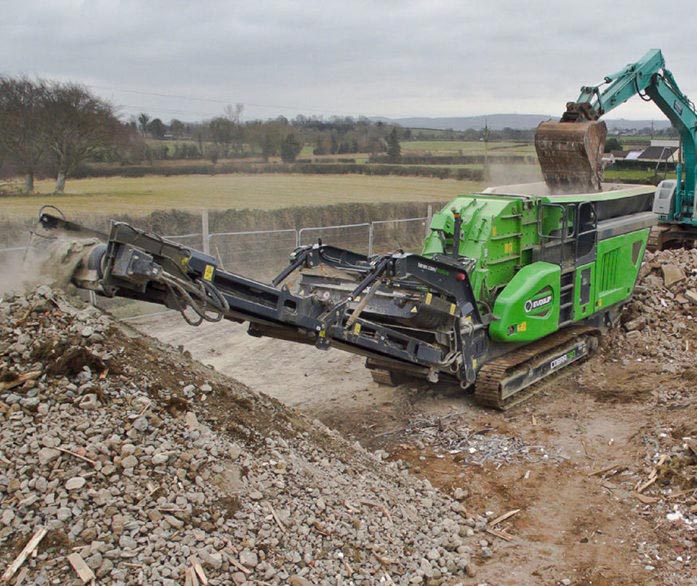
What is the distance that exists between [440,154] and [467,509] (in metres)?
25.8

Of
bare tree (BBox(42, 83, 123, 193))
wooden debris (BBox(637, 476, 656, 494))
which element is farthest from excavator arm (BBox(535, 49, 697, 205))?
bare tree (BBox(42, 83, 123, 193))

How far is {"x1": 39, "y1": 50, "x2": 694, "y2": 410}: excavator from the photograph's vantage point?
613cm

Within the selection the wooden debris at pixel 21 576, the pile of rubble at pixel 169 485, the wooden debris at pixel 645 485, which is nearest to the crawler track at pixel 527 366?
the wooden debris at pixel 645 485

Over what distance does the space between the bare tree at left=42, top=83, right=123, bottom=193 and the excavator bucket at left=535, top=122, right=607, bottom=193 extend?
42.6 feet

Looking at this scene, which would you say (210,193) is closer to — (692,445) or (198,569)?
(692,445)

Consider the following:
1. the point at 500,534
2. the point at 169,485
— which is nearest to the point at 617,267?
the point at 500,534

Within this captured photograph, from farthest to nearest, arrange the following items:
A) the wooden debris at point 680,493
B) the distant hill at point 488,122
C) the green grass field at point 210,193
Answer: the distant hill at point 488,122, the green grass field at point 210,193, the wooden debris at point 680,493

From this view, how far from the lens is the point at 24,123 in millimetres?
18797

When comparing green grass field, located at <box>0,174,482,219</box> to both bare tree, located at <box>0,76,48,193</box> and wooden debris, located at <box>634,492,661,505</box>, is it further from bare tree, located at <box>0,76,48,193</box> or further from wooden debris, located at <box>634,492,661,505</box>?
wooden debris, located at <box>634,492,661,505</box>

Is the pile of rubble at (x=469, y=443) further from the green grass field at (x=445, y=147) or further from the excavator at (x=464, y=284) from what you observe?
the green grass field at (x=445, y=147)

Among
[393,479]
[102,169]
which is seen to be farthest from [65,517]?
[102,169]

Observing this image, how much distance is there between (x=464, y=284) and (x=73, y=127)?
48.5 feet

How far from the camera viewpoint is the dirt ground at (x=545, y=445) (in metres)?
6.07

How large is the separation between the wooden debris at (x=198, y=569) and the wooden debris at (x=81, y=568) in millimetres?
577
